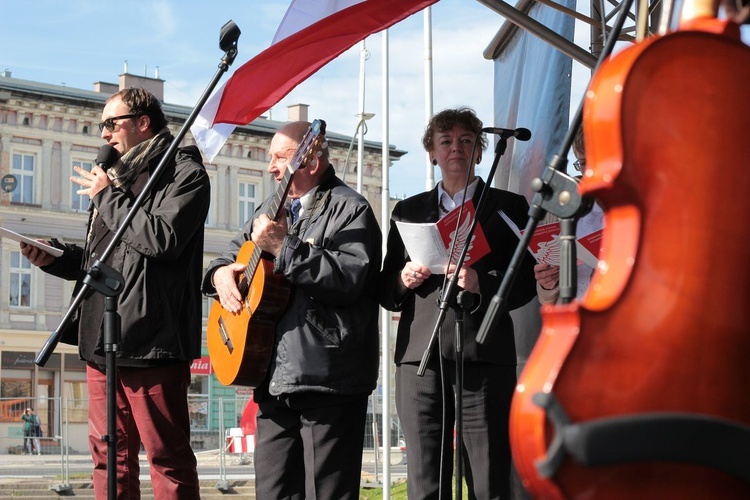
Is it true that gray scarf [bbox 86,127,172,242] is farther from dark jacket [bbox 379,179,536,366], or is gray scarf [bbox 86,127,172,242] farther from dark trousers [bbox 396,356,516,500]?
dark trousers [bbox 396,356,516,500]

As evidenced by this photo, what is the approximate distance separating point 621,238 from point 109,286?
8.23 feet

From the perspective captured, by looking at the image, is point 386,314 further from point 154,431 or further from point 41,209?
point 41,209

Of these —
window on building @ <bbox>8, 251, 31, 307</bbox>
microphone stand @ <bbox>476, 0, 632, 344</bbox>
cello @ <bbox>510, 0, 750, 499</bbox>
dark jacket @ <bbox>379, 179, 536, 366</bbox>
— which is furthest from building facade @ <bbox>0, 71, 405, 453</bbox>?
cello @ <bbox>510, 0, 750, 499</bbox>

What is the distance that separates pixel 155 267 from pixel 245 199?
137 feet

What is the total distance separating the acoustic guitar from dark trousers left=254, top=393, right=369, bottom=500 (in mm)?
186

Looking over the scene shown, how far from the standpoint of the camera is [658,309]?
2189mm

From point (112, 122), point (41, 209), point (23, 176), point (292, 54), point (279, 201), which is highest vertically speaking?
point (23, 176)

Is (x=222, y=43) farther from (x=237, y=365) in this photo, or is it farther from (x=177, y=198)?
(x=237, y=365)

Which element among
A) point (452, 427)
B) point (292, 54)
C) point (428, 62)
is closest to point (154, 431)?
point (452, 427)

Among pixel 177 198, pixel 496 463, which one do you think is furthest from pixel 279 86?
pixel 496 463

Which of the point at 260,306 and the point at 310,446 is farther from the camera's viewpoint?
the point at 260,306

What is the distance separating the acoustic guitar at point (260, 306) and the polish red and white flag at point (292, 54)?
3.15 ft

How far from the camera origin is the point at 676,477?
6.90ft

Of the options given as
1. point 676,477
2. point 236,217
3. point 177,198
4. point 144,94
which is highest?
point 236,217
